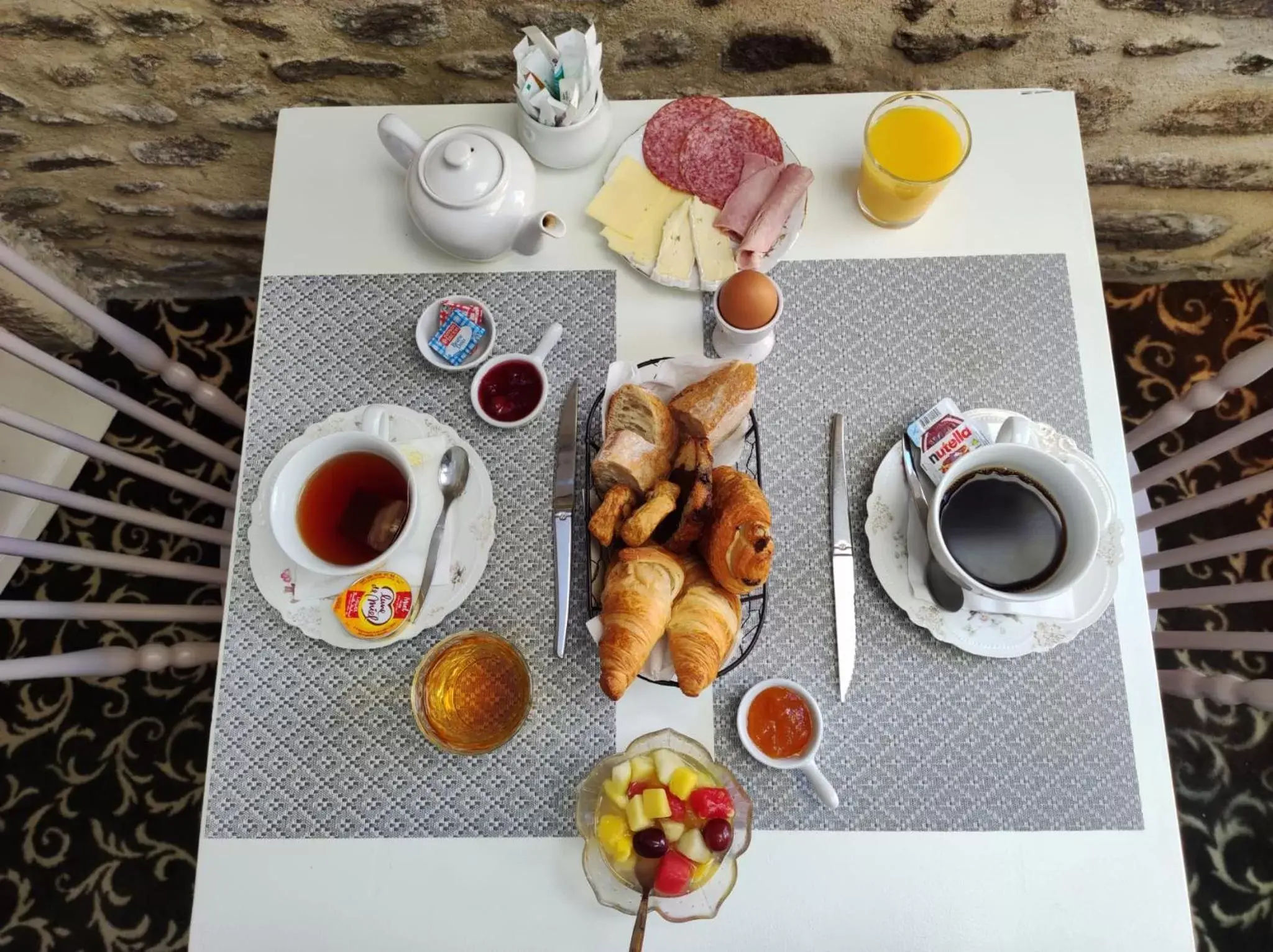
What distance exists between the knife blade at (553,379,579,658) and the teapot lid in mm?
243

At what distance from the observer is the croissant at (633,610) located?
0.74 m

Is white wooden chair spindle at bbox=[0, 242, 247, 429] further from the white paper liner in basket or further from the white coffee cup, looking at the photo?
the white paper liner in basket

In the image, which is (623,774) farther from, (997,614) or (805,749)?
(997,614)

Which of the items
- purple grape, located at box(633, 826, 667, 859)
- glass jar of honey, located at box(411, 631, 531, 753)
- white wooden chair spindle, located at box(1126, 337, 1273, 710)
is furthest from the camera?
white wooden chair spindle, located at box(1126, 337, 1273, 710)

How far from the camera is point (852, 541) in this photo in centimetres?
91

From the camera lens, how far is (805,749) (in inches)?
33.1

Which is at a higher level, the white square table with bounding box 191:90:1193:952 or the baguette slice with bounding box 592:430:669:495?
the baguette slice with bounding box 592:430:669:495

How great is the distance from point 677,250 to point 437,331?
0.30 meters

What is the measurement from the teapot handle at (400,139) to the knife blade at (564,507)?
0.33 m

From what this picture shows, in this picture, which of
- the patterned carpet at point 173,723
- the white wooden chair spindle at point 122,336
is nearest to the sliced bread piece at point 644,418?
the white wooden chair spindle at point 122,336

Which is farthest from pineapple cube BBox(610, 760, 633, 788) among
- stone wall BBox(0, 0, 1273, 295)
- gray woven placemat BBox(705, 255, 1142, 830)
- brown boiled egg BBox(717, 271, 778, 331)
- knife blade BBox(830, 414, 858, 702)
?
stone wall BBox(0, 0, 1273, 295)

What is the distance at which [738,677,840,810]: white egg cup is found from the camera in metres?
0.83

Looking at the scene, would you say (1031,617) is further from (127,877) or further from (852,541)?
(127,877)

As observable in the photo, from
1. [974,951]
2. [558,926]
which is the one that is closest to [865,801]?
[974,951]
